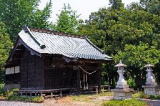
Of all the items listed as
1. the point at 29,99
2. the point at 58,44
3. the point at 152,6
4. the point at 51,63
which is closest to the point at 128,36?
the point at 152,6

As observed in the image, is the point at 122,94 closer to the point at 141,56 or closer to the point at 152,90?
the point at 152,90

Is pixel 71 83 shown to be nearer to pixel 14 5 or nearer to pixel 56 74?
pixel 56 74

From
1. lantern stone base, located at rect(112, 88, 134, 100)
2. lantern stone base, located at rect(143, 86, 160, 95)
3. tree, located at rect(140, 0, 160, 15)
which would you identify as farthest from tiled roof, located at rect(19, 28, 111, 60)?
tree, located at rect(140, 0, 160, 15)

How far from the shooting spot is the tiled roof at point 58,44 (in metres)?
25.3

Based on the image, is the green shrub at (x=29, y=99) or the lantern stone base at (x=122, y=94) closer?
the lantern stone base at (x=122, y=94)

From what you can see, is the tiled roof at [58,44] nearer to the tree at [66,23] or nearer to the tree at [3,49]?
the tree at [3,49]

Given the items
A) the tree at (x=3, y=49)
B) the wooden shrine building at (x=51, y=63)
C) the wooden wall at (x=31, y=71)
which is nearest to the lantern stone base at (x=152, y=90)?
the wooden shrine building at (x=51, y=63)

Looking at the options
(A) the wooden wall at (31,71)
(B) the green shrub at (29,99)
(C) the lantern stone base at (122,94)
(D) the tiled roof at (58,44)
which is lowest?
(B) the green shrub at (29,99)

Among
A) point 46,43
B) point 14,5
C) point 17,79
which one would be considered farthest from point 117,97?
point 14,5

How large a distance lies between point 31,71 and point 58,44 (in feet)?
12.8

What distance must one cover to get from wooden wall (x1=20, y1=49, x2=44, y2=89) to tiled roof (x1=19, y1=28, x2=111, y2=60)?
1.38 m

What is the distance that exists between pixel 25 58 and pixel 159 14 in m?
17.0

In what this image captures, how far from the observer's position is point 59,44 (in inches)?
1099

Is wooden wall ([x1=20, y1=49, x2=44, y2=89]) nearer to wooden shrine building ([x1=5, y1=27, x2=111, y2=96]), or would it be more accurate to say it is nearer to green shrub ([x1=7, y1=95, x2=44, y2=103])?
wooden shrine building ([x1=5, y1=27, x2=111, y2=96])
